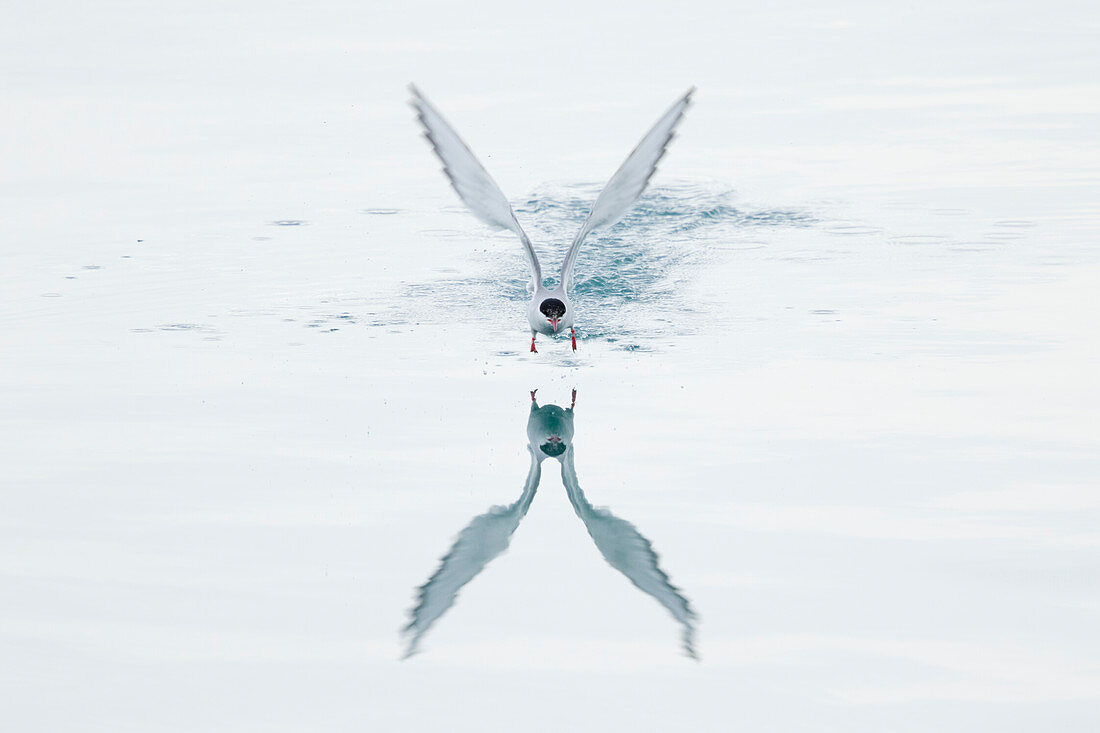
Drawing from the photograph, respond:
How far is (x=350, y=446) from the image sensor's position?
26.2 feet

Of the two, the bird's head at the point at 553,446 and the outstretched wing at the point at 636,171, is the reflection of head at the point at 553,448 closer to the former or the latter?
the bird's head at the point at 553,446

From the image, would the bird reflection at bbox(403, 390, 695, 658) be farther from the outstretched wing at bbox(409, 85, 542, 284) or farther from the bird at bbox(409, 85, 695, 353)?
the outstretched wing at bbox(409, 85, 542, 284)

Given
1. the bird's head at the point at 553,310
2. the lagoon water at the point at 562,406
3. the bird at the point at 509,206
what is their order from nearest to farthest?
the lagoon water at the point at 562,406, the bird's head at the point at 553,310, the bird at the point at 509,206

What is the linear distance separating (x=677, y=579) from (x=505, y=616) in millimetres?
753

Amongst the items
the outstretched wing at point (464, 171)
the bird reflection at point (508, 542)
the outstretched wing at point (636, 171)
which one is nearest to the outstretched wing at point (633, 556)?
the bird reflection at point (508, 542)

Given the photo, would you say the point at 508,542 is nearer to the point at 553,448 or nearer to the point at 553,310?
the point at 553,448

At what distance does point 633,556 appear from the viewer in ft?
21.5

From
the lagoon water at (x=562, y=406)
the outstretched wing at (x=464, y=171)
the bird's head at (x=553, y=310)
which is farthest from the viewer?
the outstretched wing at (x=464, y=171)

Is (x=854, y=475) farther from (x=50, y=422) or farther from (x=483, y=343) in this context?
(x=50, y=422)

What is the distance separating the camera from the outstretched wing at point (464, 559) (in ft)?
19.9

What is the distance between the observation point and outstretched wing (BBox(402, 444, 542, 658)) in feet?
19.9

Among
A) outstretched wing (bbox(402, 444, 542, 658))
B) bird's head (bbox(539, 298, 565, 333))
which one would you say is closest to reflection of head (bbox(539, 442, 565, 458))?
outstretched wing (bbox(402, 444, 542, 658))

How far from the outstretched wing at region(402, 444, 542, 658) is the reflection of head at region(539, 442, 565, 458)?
0.43 meters

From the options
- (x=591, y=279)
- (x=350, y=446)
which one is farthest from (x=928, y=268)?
(x=350, y=446)
